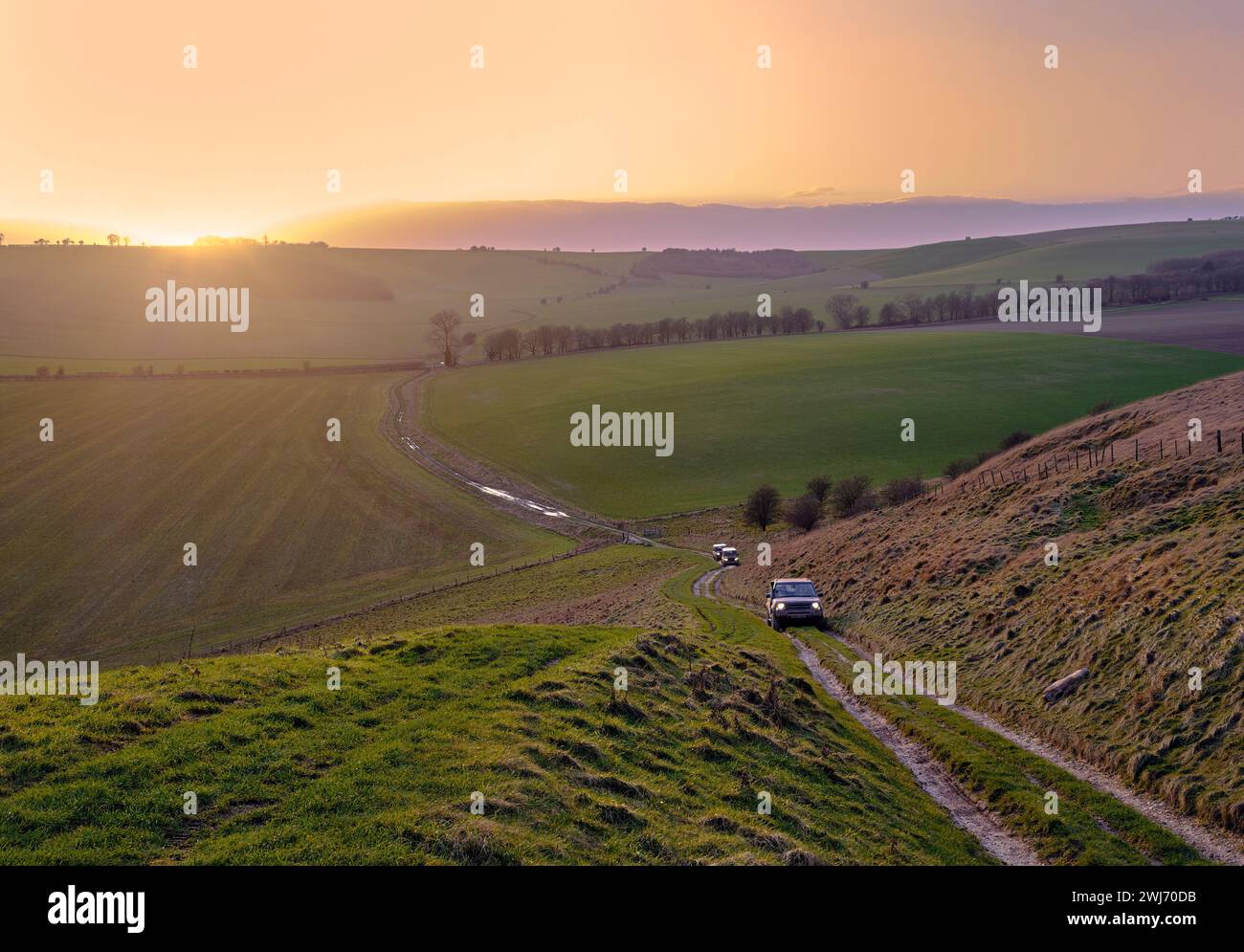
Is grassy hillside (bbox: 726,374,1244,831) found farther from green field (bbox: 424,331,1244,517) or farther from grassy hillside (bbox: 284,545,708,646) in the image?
green field (bbox: 424,331,1244,517)

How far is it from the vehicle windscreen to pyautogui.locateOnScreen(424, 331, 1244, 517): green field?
136ft

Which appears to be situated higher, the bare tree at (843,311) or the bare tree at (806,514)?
the bare tree at (843,311)

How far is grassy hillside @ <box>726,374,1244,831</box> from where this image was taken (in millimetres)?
17172

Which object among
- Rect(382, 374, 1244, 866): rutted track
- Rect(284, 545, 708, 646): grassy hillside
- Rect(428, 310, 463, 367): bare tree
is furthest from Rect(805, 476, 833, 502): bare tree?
Rect(428, 310, 463, 367): bare tree

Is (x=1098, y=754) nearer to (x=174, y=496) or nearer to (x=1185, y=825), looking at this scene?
(x=1185, y=825)

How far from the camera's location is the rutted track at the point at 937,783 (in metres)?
14.5

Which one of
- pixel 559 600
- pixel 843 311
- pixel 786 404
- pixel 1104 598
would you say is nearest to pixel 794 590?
pixel 1104 598

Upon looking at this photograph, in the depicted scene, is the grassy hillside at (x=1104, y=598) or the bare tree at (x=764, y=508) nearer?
the grassy hillside at (x=1104, y=598)

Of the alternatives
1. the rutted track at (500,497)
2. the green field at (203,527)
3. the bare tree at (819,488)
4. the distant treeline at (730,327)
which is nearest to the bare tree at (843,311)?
the distant treeline at (730,327)

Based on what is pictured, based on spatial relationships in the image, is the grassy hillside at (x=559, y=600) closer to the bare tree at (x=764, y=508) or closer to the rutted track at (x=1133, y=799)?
the bare tree at (x=764, y=508)

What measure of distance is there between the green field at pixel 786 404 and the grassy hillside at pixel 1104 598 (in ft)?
130

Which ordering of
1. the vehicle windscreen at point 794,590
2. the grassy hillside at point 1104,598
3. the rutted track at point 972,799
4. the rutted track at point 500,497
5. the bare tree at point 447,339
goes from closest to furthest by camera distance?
the rutted track at point 972,799, the grassy hillside at point 1104,598, the vehicle windscreen at point 794,590, the rutted track at point 500,497, the bare tree at point 447,339

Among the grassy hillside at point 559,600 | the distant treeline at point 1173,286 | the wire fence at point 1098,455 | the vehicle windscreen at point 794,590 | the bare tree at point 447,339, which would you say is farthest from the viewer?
the distant treeline at point 1173,286

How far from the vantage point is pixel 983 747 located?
1914 cm
